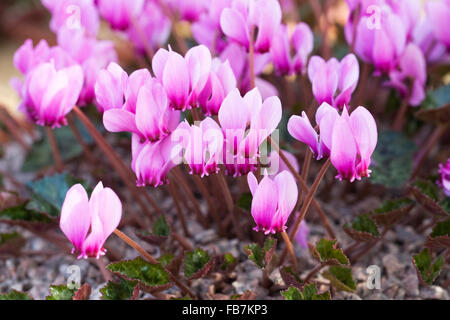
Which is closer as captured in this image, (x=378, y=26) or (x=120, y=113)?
(x=120, y=113)

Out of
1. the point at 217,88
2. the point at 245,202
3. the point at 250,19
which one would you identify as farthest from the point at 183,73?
the point at 245,202

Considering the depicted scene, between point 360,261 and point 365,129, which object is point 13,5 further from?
point 365,129

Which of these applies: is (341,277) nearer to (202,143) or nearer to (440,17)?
(202,143)

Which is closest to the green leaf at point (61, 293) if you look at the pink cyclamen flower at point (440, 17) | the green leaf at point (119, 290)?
the green leaf at point (119, 290)

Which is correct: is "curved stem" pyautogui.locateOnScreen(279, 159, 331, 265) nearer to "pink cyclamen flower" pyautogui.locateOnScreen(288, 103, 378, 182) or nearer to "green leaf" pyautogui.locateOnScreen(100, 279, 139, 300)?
"pink cyclamen flower" pyautogui.locateOnScreen(288, 103, 378, 182)

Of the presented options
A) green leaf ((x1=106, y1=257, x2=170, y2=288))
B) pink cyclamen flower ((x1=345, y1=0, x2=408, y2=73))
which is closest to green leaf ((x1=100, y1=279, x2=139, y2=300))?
green leaf ((x1=106, y1=257, x2=170, y2=288))
